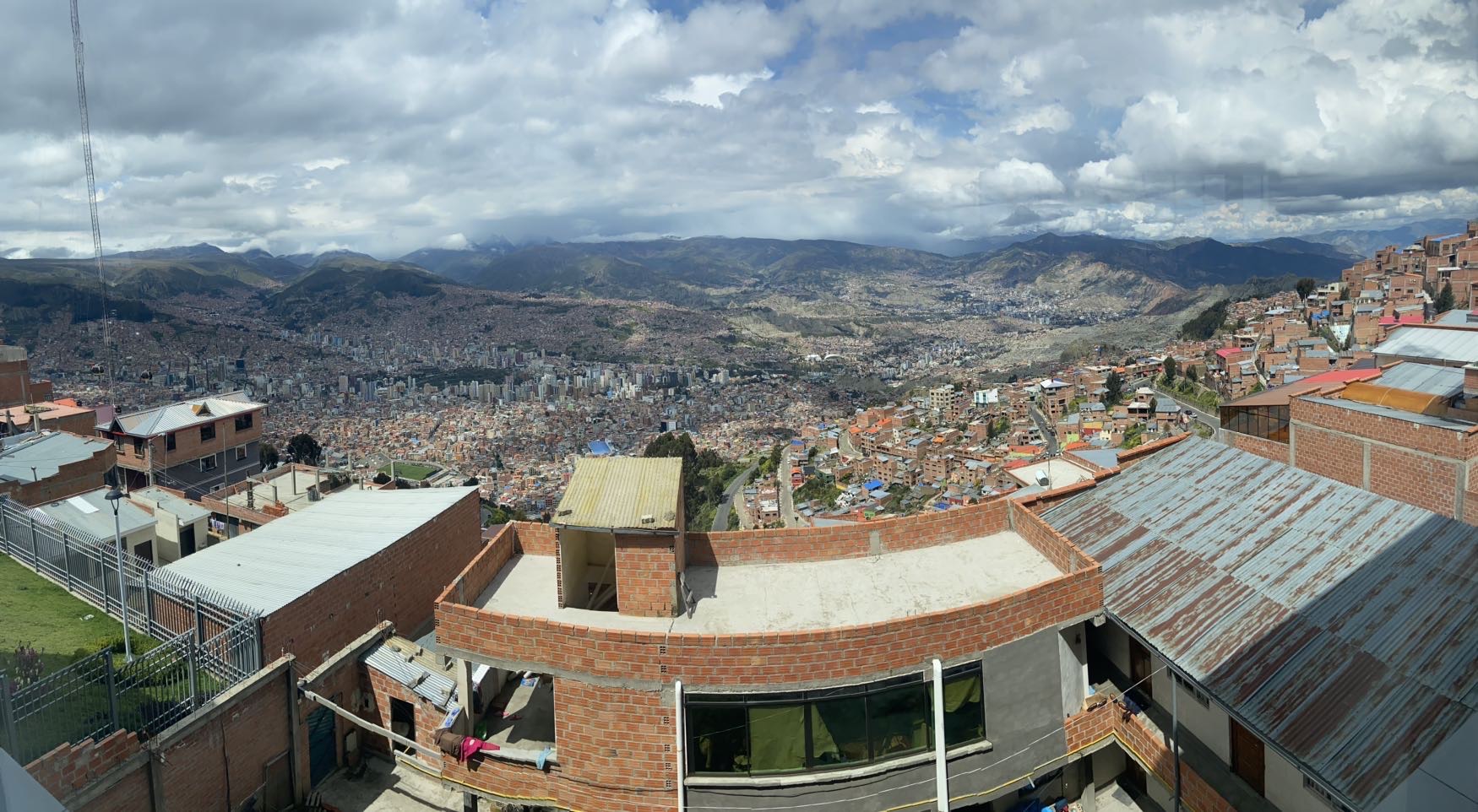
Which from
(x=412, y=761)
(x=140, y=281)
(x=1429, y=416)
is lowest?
(x=412, y=761)

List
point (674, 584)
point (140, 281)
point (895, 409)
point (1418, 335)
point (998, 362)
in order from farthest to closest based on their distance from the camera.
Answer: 1. point (998, 362)
2. point (140, 281)
3. point (895, 409)
4. point (1418, 335)
5. point (674, 584)

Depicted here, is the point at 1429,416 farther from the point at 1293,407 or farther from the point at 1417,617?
the point at 1417,617

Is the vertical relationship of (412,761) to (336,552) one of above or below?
below

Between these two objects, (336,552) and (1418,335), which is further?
(1418,335)

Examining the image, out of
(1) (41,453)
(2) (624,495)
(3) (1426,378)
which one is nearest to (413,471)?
(1) (41,453)

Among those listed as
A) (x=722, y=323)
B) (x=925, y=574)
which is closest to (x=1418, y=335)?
(x=925, y=574)

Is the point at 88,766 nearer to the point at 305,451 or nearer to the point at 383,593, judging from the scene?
the point at 383,593
